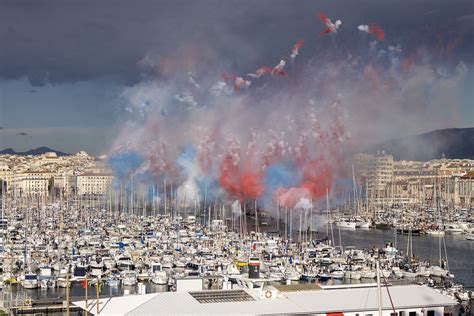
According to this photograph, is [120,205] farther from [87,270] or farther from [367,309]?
[367,309]

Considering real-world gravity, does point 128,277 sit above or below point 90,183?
below

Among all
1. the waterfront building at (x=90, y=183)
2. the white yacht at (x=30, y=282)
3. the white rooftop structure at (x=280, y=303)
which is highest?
the waterfront building at (x=90, y=183)

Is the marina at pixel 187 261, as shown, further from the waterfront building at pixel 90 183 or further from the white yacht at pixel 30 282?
the waterfront building at pixel 90 183

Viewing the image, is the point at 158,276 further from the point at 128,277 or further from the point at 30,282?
the point at 30,282

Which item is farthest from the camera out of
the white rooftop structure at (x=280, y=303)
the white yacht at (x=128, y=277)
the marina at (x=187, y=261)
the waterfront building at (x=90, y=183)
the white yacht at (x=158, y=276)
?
the waterfront building at (x=90, y=183)

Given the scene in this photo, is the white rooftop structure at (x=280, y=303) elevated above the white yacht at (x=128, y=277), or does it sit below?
above

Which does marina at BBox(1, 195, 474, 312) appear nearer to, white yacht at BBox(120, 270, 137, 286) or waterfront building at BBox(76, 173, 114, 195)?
white yacht at BBox(120, 270, 137, 286)

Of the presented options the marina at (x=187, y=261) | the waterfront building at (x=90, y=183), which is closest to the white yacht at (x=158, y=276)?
the marina at (x=187, y=261)

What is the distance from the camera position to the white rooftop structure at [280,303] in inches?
435

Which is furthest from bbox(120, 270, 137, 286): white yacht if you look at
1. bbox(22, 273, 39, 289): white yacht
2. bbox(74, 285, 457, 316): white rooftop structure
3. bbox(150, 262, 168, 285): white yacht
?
bbox(74, 285, 457, 316): white rooftop structure

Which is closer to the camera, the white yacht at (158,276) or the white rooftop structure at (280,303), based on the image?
the white rooftop structure at (280,303)

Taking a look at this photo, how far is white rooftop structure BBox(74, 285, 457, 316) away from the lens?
11055 millimetres

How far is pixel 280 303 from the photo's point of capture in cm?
1145

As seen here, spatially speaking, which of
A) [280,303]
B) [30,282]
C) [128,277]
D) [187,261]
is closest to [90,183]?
[187,261]
